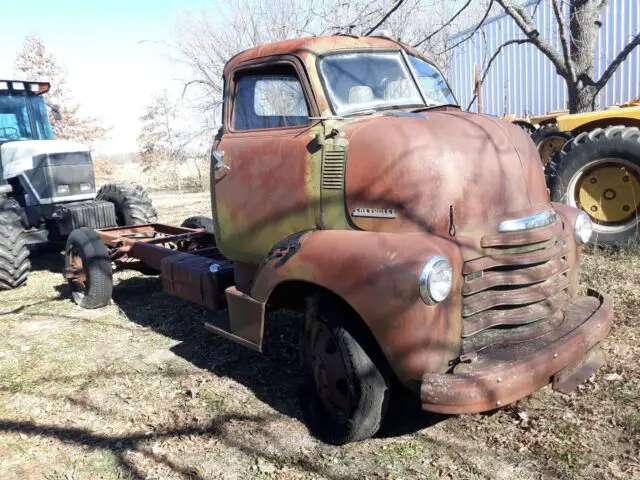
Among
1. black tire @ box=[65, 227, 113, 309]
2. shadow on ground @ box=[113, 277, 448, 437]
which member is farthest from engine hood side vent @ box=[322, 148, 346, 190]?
black tire @ box=[65, 227, 113, 309]

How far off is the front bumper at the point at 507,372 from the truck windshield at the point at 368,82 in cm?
182

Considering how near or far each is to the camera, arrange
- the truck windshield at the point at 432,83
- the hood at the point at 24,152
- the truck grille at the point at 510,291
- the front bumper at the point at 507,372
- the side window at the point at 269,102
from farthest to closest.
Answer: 1. the hood at the point at 24,152
2. the truck windshield at the point at 432,83
3. the side window at the point at 269,102
4. the truck grille at the point at 510,291
5. the front bumper at the point at 507,372

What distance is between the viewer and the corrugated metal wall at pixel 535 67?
13.8 metres

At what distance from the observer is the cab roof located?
12.8 feet

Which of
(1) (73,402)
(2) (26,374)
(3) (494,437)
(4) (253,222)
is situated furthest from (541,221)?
(2) (26,374)

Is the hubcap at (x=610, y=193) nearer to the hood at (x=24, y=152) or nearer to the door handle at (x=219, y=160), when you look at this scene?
the door handle at (x=219, y=160)

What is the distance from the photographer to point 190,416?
3.93m

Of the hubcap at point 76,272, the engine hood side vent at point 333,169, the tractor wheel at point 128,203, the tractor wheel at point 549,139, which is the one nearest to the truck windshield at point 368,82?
→ the engine hood side vent at point 333,169

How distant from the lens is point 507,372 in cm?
285

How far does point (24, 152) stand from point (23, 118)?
104 centimetres

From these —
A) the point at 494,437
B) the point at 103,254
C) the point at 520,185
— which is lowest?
the point at 494,437

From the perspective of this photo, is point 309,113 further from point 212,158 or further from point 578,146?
point 578,146

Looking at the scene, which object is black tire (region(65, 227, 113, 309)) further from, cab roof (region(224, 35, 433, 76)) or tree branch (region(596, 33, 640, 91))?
tree branch (region(596, 33, 640, 91))

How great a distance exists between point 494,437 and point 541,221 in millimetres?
1332
